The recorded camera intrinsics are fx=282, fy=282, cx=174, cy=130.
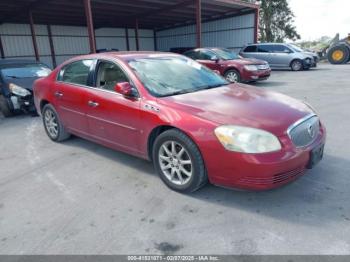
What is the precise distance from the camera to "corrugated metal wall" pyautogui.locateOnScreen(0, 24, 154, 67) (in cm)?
1872

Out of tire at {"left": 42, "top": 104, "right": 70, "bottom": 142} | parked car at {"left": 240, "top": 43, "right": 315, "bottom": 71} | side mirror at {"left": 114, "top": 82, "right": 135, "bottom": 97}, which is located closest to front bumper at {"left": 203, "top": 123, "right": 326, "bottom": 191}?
side mirror at {"left": 114, "top": 82, "right": 135, "bottom": 97}

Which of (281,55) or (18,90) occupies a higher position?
(281,55)

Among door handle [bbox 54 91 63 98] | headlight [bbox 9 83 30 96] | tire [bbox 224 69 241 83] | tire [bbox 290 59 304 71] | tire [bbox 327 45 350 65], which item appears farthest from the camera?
tire [bbox 327 45 350 65]

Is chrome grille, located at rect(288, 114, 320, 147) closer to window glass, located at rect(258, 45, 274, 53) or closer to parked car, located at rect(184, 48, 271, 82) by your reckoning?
parked car, located at rect(184, 48, 271, 82)

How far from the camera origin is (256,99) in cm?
329

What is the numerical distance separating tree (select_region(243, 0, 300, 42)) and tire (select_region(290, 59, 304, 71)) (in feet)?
70.1

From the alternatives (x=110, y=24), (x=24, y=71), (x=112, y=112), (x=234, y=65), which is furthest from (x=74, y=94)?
(x=110, y=24)

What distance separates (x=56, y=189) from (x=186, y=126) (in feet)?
5.70

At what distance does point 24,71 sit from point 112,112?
5544mm

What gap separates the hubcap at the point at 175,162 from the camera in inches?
116

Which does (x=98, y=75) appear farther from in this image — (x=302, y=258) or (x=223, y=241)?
(x=302, y=258)

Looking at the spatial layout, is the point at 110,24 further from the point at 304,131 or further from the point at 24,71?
the point at 304,131

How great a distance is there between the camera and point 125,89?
326 cm

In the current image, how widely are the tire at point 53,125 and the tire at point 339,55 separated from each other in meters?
20.5
